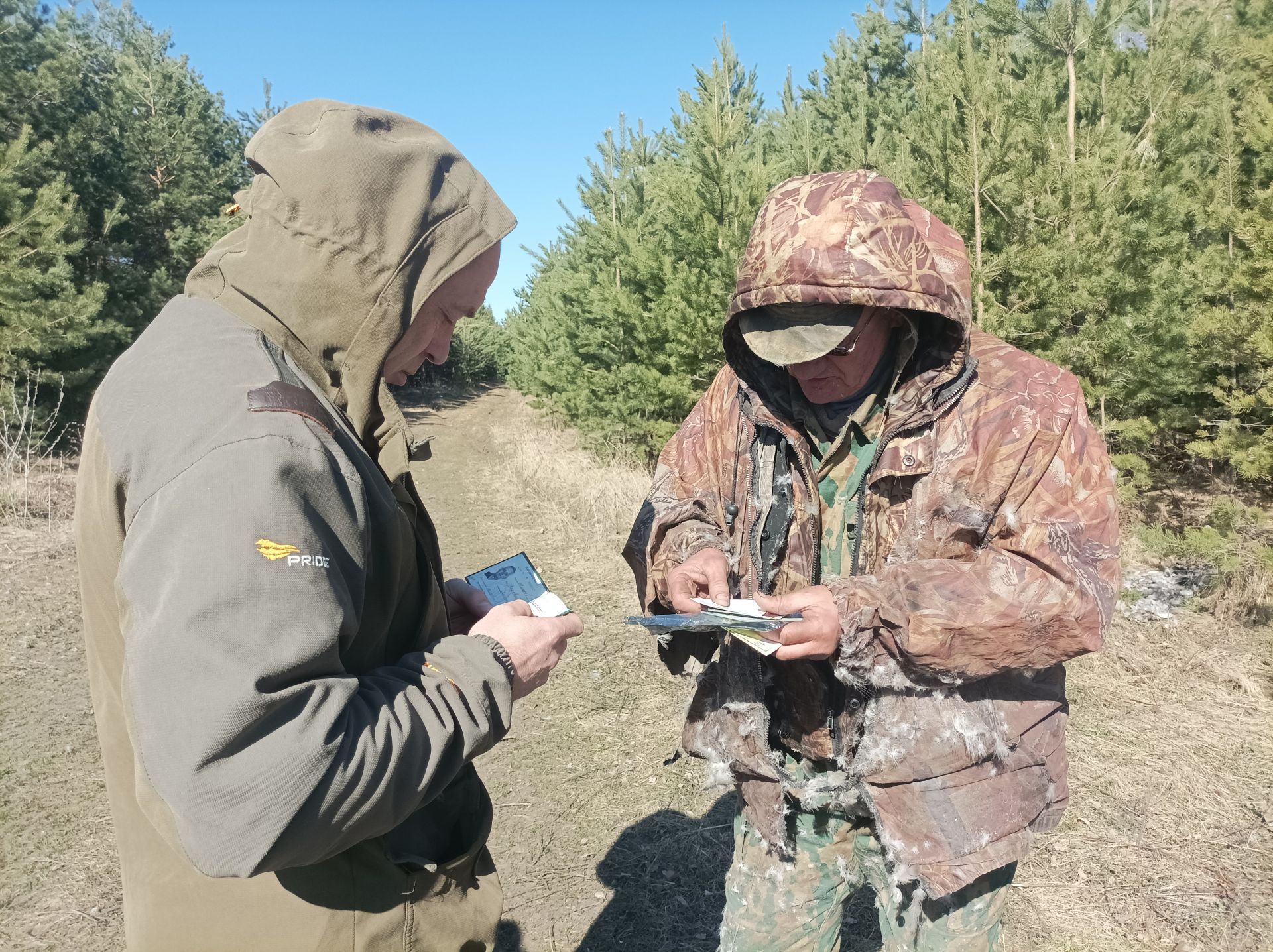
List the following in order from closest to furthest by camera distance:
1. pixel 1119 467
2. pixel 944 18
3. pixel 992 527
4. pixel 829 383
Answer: pixel 992 527 < pixel 829 383 < pixel 1119 467 < pixel 944 18

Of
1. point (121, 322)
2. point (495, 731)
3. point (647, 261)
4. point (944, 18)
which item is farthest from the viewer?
point (121, 322)

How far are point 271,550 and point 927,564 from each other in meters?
1.42

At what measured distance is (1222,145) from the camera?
7625mm

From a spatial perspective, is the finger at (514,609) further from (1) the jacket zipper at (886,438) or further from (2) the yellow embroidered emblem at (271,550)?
(1) the jacket zipper at (886,438)

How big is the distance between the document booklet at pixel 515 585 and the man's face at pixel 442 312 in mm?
498

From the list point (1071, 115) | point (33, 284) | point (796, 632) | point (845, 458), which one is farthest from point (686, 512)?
point (33, 284)

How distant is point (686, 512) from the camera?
228cm

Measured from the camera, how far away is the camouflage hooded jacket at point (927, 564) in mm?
1769

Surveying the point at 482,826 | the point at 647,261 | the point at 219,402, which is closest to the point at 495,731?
the point at 482,826

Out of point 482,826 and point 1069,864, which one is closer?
point 482,826

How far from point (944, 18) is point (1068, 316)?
8.95 m

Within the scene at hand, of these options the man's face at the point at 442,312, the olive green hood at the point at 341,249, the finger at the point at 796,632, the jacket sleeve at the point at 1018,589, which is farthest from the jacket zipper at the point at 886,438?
the olive green hood at the point at 341,249

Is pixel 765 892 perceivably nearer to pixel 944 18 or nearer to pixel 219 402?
pixel 219 402

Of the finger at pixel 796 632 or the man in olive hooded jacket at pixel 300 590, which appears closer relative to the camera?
the man in olive hooded jacket at pixel 300 590
